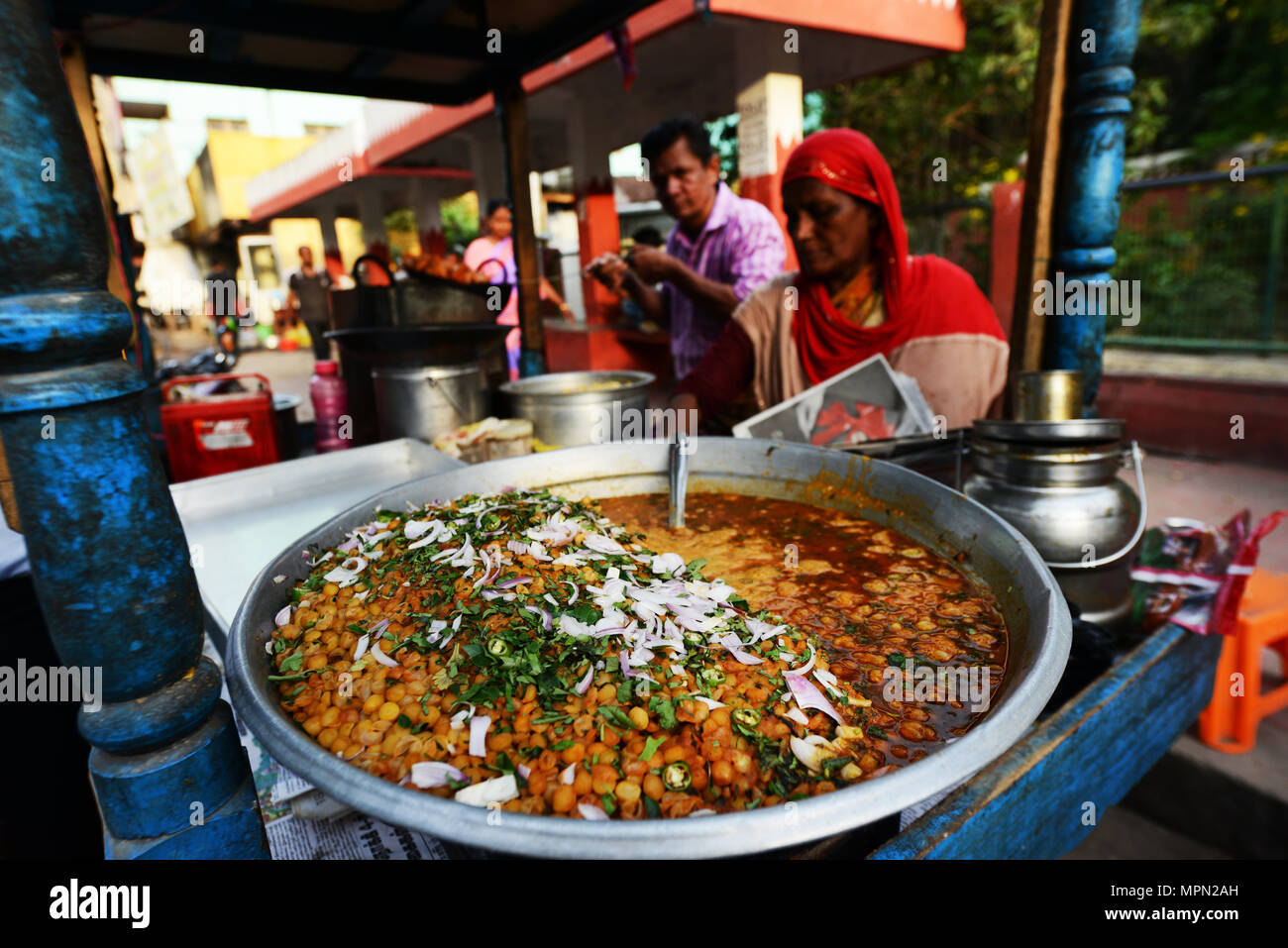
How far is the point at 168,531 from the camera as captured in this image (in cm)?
100

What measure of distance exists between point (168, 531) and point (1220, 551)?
9.69 ft

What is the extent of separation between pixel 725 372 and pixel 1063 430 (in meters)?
1.70

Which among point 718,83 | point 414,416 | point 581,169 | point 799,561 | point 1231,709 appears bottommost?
point 1231,709

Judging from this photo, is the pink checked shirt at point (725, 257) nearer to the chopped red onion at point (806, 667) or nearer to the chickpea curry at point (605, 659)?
the chickpea curry at point (605, 659)

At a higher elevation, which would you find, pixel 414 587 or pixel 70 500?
pixel 70 500

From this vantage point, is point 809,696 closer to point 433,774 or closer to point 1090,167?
point 433,774

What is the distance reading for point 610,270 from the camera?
3.64 metres

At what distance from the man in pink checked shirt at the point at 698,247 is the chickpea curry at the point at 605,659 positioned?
2414 millimetres

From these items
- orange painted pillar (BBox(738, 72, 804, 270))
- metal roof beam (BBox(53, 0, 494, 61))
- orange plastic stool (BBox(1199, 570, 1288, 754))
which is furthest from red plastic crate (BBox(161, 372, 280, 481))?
orange painted pillar (BBox(738, 72, 804, 270))

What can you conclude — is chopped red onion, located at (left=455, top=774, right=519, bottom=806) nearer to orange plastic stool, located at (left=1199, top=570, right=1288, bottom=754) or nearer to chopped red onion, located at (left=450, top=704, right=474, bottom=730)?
chopped red onion, located at (left=450, top=704, right=474, bottom=730)

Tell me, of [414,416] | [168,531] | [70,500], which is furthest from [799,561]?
[414,416]

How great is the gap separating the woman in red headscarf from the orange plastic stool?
3.95ft

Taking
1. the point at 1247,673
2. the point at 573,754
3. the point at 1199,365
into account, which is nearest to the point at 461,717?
the point at 573,754

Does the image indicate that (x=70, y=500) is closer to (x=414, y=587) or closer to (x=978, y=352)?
(x=414, y=587)
